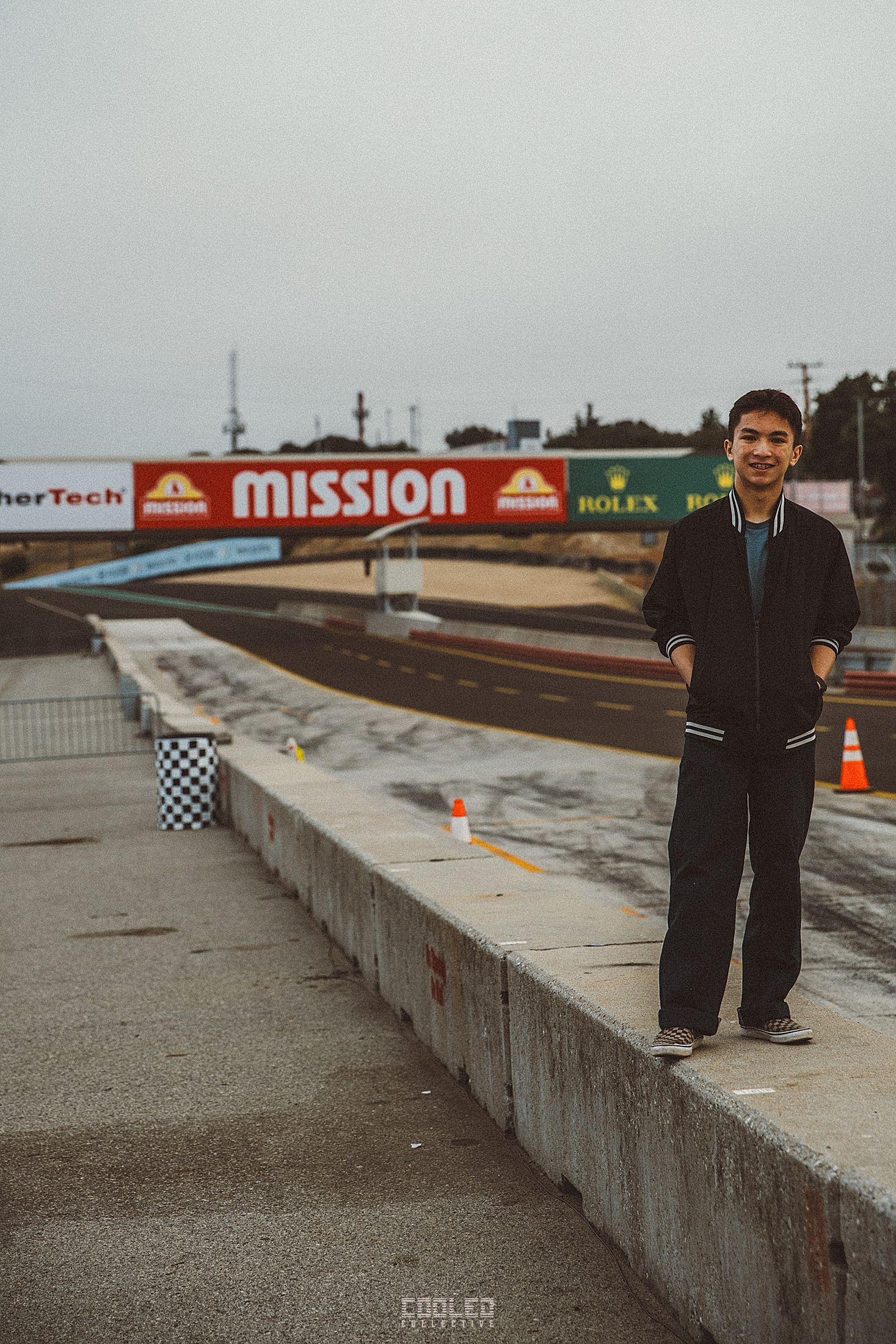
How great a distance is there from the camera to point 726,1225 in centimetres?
338

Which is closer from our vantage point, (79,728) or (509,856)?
(509,856)

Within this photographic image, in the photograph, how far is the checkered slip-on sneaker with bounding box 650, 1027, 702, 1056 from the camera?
12.6 ft

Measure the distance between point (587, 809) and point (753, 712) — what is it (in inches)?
510

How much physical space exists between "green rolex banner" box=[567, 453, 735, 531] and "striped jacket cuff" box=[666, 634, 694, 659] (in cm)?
5547

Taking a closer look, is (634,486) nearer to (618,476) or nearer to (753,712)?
(618,476)

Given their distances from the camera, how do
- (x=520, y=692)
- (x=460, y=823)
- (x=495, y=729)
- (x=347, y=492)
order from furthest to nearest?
(x=347, y=492) < (x=520, y=692) < (x=495, y=729) < (x=460, y=823)

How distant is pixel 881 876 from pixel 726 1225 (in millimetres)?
8778

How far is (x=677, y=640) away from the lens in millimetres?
4316

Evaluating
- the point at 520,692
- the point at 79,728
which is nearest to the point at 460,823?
the point at 79,728

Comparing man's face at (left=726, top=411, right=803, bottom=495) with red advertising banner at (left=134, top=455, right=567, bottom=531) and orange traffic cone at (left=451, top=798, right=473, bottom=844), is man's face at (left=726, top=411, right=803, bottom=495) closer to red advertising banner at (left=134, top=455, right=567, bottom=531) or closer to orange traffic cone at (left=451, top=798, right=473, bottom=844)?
orange traffic cone at (left=451, top=798, right=473, bottom=844)

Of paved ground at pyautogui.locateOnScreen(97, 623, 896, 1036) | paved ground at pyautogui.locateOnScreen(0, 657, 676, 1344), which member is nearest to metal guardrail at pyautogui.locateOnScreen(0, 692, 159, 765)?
paved ground at pyautogui.locateOnScreen(97, 623, 896, 1036)

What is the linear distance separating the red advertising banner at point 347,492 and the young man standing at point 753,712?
53.1 m

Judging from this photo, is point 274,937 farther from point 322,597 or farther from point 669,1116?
point 322,597

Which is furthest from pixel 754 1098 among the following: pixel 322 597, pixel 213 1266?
pixel 322 597
